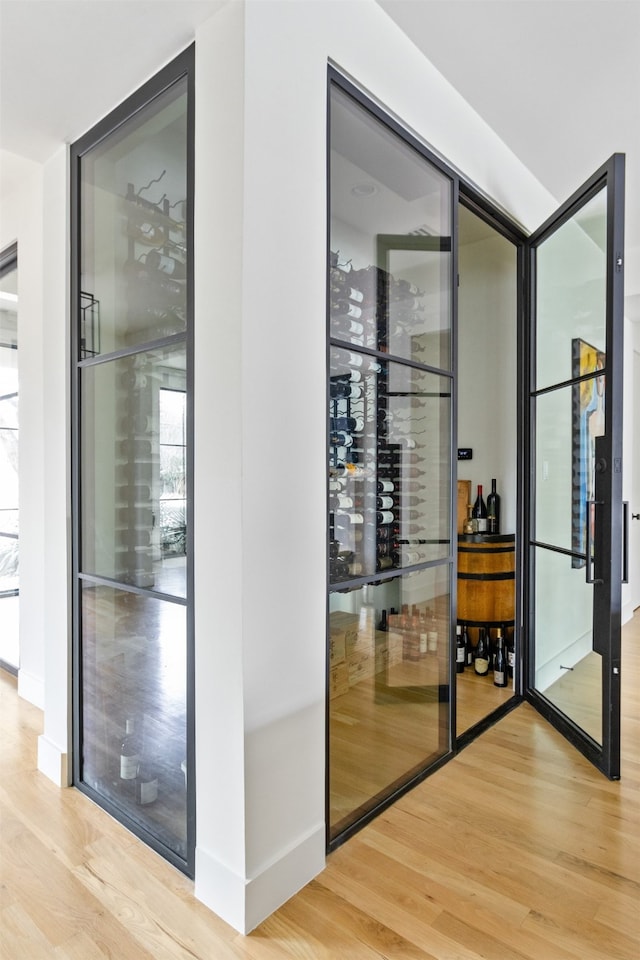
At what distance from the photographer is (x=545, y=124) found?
2.62m

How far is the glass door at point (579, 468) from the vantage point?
7.43ft

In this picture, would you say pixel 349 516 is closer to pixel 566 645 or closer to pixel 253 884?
pixel 253 884

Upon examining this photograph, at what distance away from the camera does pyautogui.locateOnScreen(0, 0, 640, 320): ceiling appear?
1.62 metres

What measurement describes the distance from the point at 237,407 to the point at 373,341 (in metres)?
0.77

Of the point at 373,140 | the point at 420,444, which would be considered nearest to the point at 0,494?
the point at 420,444

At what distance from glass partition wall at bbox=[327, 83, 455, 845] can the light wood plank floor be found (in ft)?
0.70

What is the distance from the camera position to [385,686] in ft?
7.38

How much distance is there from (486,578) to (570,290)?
1.62 meters

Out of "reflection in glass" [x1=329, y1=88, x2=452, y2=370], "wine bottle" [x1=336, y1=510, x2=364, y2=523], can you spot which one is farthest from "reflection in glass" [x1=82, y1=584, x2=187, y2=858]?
"reflection in glass" [x1=329, y1=88, x2=452, y2=370]

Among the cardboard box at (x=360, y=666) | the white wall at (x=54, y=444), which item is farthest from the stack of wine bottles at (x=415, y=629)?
the white wall at (x=54, y=444)

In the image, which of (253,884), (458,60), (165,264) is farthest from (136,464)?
(458,60)

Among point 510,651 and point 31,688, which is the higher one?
point 510,651

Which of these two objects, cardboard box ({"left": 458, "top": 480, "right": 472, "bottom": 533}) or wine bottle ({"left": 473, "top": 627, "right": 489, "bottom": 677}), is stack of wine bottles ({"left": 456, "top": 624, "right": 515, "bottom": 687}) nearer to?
wine bottle ({"left": 473, "top": 627, "right": 489, "bottom": 677})

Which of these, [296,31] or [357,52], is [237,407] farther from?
Answer: [357,52]
